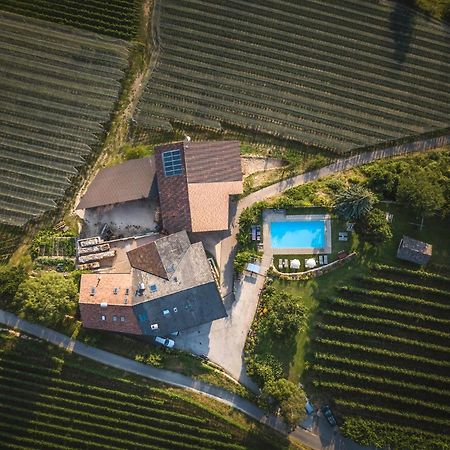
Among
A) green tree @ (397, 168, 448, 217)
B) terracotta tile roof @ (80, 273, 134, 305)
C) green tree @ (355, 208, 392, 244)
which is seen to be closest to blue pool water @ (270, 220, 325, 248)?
green tree @ (355, 208, 392, 244)

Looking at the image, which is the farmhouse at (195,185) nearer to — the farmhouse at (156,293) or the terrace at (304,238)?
the farmhouse at (156,293)

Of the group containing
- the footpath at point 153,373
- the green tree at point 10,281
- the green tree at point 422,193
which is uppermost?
the green tree at point 422,193

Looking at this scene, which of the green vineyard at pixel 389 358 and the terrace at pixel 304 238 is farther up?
the terrace at pixel 304 238

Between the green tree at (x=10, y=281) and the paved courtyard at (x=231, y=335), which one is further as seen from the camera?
the paved courtyard at (x=231, y=335)

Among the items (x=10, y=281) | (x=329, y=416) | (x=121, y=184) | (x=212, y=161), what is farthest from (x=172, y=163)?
(x=329, y=416)

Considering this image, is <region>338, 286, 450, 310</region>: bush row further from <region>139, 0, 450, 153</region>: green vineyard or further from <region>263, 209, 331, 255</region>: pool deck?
<region>139, 0, 450, 153</region>: green vineyard

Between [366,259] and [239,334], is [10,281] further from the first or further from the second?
[366,259]

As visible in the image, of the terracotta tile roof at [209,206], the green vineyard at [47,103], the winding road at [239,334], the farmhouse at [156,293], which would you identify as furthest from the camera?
the green vineyard at [47,103]

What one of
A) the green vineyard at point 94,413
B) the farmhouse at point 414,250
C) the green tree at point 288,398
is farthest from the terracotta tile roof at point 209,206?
the farmhouse at point 414,250
